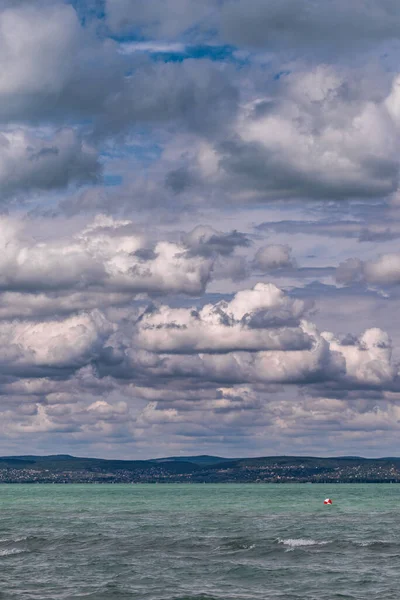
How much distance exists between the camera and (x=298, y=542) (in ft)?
321

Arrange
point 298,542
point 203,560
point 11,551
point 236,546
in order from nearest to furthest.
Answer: point 203,560, point 236,546, point 11,551, point 298,542

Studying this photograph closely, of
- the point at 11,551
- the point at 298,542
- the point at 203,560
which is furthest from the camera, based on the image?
the point at 298,542

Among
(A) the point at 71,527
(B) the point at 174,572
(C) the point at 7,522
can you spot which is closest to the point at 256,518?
(A) the point at 71,527

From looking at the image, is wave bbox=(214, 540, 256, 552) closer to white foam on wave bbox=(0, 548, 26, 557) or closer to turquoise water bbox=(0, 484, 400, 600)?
turquoise water bbox=(0, 484, 400, 600)

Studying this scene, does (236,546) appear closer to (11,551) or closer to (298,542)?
(298,542)

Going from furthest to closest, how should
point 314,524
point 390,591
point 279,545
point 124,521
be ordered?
point 124,521 < point 314,524 < point 279,545 < point 390,591

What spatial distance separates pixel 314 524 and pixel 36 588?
6628cm

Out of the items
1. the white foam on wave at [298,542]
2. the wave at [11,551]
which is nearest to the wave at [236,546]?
the white foam on wave at [298,542]

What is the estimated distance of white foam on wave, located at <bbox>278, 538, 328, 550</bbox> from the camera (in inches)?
3723

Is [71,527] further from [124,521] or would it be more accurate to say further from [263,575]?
[263,575]

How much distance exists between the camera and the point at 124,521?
144m

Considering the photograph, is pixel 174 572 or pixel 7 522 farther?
pixel 7 522

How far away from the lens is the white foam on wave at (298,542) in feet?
310

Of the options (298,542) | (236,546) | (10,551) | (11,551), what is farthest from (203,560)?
(10,551)
